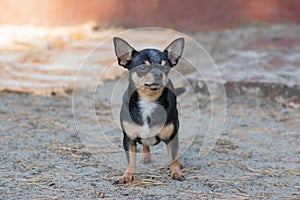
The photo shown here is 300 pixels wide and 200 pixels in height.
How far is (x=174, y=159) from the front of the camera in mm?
3633

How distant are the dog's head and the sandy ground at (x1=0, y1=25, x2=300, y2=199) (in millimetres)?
604

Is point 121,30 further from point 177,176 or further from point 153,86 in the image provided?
point 153,86

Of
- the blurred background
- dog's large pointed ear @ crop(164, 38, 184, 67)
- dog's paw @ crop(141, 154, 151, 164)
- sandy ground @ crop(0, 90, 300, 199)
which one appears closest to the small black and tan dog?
dog's large pointed ear @ crop(164, 38, 184, 67)

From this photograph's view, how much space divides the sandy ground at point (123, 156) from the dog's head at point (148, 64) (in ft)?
1.98

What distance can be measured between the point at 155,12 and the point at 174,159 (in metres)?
6.09

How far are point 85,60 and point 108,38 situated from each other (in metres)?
1.27

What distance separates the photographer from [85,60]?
7.28m

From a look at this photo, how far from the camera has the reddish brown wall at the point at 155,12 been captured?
9078mm

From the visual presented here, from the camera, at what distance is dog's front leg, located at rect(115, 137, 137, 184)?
3547mm

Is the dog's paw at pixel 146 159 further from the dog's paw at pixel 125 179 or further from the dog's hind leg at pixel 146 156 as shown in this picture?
the dog's paw at pixel 125 179

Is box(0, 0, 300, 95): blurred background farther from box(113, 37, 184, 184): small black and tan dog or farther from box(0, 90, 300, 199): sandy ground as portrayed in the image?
box(113, 37, 184, 184): small black and tan dog

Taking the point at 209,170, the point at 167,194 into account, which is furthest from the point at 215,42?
the point at 167,194

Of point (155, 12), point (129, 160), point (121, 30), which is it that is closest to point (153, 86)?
point (129, 160)

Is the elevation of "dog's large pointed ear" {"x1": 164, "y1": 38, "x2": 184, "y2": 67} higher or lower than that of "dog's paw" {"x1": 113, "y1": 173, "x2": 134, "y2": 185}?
higher
